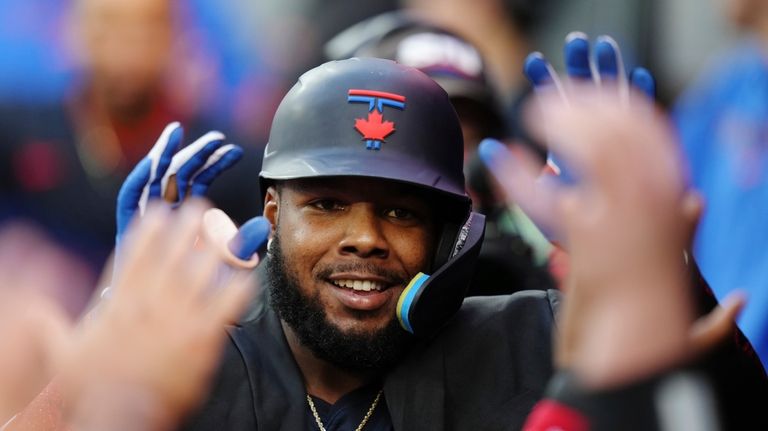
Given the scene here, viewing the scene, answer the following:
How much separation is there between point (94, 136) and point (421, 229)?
2345 mm

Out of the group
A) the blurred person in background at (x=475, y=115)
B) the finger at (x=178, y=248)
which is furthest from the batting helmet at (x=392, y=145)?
the finger at (x=178, y=248)

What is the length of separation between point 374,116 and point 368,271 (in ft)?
1.19

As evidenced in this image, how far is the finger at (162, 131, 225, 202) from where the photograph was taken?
11.7ft

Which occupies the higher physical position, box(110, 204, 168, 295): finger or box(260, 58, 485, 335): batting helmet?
box(110, 204, 168, 295): finger

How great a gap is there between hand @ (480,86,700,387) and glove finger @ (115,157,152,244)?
1.95m

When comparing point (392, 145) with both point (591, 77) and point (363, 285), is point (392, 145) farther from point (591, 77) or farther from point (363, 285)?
point (591, 77)

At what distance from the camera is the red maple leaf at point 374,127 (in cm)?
320

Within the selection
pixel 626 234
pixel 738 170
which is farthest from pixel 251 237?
pixel 738 170

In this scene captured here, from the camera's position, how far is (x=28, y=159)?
5.15 metres

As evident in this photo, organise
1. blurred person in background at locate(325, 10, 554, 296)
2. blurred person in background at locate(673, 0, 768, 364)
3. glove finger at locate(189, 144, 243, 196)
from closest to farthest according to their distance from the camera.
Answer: glove finger at locate(189, 144, 243, 196), blurred person in background at locate(325, 10, 554, 296), blurred person in background at locate(673, 0, 768, 364)

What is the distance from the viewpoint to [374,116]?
127 inches

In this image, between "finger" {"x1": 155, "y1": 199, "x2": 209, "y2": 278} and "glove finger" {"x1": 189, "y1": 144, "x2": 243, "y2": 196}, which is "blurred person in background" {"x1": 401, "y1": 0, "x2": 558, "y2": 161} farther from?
"finger" {"x1": 155, "y1": 199, "x2": 209, "y2": 278}

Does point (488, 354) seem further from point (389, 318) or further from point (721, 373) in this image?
point (721, 373)

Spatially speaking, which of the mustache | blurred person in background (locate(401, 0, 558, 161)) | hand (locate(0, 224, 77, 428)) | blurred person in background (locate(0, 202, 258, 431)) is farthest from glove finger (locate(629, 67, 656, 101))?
blurred person in background (locate(401, 0, 558, 161))
